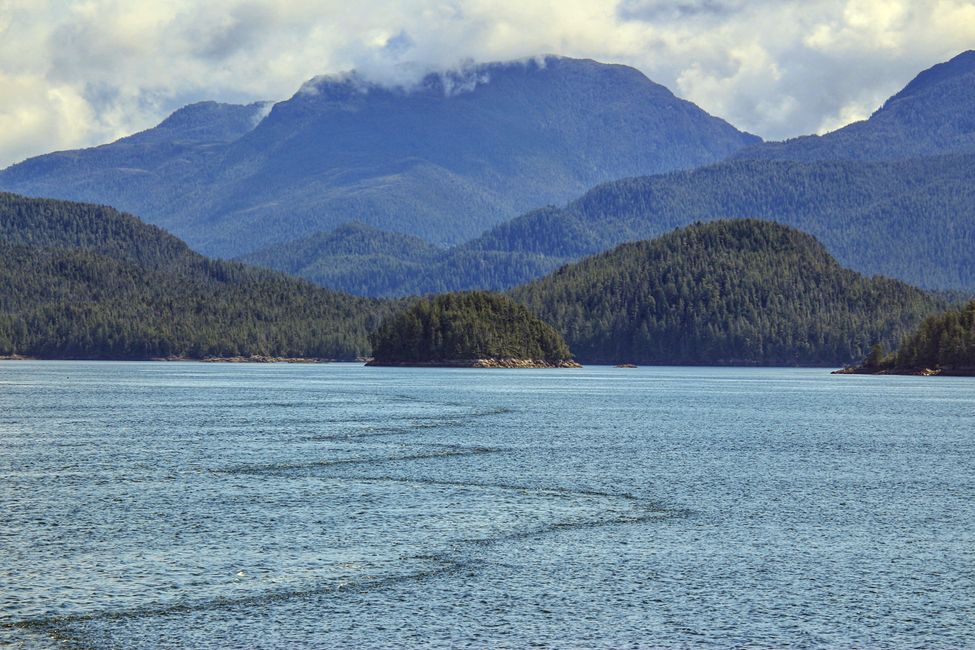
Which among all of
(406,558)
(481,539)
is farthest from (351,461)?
(406,558)

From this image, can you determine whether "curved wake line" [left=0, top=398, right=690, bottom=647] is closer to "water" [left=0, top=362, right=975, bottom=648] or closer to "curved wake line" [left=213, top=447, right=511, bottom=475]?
"curved wake line" [left=213, top=447, right=511, bottom=475]

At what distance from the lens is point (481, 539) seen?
48.7m

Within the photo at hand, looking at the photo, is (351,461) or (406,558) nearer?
(406,558)

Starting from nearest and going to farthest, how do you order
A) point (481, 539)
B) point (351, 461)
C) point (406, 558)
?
point (406, 558), point (481, 539), point (351, 461)

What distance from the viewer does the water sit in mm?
36031

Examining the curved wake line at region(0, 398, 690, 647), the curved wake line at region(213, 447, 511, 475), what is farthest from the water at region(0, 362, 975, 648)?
the curved wake line at region(213, 447, 511, 475)

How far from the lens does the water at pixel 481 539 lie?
3603 centimetres

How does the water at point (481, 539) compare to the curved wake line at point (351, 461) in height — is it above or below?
below

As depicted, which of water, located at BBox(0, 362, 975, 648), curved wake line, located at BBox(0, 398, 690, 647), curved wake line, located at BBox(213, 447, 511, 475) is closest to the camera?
water, located at BBox(0, 362, 975, 648)

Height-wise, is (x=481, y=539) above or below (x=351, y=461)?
below

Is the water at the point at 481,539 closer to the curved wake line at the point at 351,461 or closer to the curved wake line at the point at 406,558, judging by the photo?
the curved wake line at the point at 406,558

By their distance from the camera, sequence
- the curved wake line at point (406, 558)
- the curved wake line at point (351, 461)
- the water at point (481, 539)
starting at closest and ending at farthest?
1. the water at point (481, 539)
2. the curved wake line at point (406, 558)
3. the curved wake line at point (351, 461)

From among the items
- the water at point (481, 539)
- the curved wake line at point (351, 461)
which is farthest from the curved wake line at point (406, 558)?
the water at point (481, 539)

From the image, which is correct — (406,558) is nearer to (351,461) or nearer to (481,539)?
(481,539)
